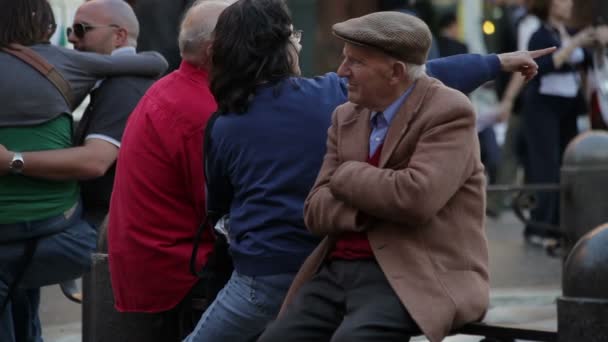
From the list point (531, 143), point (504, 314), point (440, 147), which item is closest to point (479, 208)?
point (440, 147)

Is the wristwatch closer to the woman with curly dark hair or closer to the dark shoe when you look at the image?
the woman with curly dark hair

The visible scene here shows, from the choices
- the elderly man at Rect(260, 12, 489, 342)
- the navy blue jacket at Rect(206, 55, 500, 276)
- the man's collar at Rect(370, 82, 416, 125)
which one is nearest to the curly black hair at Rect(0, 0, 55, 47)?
the navy blue jacket at Rect(206, 55, 500, 276)

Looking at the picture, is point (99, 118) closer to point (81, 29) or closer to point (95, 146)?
point (95, 146)

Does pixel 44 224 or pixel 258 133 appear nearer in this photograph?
pixel 258 133

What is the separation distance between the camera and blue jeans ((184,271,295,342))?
4402 mm

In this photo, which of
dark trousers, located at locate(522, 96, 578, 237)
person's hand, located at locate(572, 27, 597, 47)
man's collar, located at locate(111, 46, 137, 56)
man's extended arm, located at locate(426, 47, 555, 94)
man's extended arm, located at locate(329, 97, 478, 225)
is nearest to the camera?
man's extended arm, located at locate(329, 97, 478, 225)

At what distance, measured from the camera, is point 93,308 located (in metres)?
5.39

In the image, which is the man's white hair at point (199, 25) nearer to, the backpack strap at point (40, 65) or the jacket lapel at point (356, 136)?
the jacket lapel at point (356, 136)

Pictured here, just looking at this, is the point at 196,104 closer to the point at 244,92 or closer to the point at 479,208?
the point at 244,92

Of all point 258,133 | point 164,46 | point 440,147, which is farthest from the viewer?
point 164,46

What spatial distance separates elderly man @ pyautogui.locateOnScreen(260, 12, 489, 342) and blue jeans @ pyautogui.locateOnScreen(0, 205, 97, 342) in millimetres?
1510

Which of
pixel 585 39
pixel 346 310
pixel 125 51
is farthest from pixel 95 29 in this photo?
pixel 585 39

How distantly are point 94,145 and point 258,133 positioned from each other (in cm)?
126

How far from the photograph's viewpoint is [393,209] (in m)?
3.96
